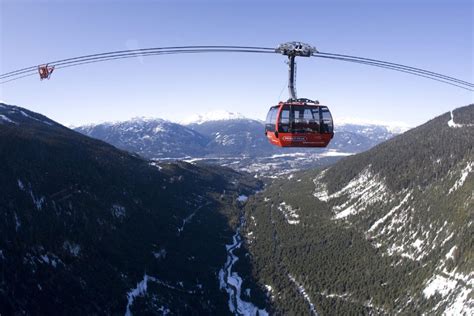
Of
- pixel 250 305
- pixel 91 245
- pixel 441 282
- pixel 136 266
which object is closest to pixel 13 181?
pixel 91 245

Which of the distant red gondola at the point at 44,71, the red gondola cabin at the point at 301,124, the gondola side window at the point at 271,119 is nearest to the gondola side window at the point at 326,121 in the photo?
the red gondola cabin at the point at 301,124

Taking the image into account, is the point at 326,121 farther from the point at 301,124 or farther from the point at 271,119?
the point at 271,119

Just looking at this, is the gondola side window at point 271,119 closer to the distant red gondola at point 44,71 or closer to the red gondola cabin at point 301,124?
the red gondola cabin at point 301,124

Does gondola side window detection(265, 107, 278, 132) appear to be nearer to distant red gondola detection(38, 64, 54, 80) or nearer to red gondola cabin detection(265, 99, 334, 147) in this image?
red gondola cabin detection(265, 99, 334, 147)

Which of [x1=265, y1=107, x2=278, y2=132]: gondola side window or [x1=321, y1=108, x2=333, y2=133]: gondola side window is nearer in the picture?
[x1=321, y1=108, x2=333, y2=133]: gondola side window

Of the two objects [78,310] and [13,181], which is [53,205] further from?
[78,310]

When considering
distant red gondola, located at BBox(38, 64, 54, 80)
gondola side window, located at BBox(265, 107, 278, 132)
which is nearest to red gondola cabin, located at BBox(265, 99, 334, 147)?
gondola side window, located at BBox(265, 107, 278, 132)

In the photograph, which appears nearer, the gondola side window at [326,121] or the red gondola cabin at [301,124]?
the red gondola cabin at [301,124]

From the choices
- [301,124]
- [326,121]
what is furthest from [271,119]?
[326,121]
